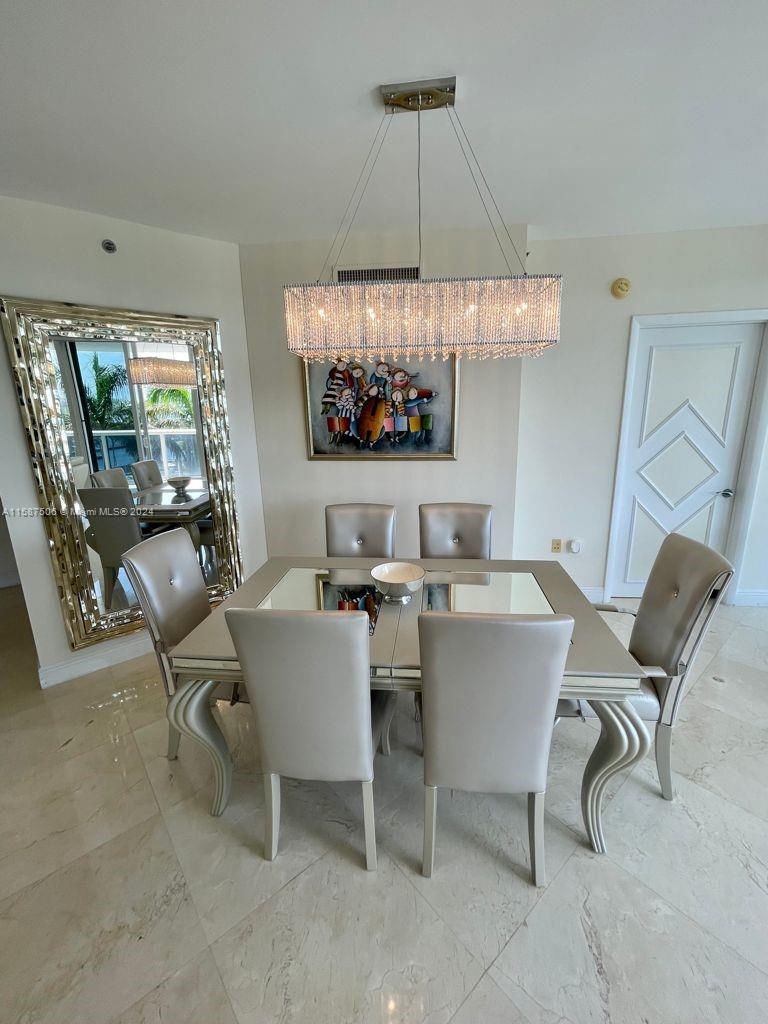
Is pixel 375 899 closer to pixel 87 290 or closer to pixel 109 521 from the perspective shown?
pixel 109 521

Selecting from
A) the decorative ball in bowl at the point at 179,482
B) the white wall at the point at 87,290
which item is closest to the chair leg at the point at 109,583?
the white wall at the point at 87,290

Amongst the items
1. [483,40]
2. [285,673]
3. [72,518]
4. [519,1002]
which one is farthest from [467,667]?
[72,518]

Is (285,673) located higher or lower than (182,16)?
lower

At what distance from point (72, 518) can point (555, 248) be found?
3418 millimetres

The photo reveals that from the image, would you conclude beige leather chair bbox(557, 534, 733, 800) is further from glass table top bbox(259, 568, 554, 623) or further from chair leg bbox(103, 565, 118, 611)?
chair leg bbox(103, 565, 118, 611)

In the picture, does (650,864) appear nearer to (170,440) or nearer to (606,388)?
(606,388)

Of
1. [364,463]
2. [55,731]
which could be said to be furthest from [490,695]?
[55,731]

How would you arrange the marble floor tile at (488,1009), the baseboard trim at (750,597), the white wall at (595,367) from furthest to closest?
the baseboard trim at (750,597) → the white wall at (595,367) → the marble floor tile at (488,1009)

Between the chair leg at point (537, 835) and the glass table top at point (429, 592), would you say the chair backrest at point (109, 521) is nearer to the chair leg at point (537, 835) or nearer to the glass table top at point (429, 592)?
the glass table top at point (429, 592)

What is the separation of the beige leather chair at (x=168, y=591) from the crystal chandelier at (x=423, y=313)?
1035 mm

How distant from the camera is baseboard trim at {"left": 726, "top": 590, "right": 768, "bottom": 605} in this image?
323 centimetres

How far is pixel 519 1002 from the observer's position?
1.12 meters

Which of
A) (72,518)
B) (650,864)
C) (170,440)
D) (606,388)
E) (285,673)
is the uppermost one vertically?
(606,388)

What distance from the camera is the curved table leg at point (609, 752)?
4.60ft
